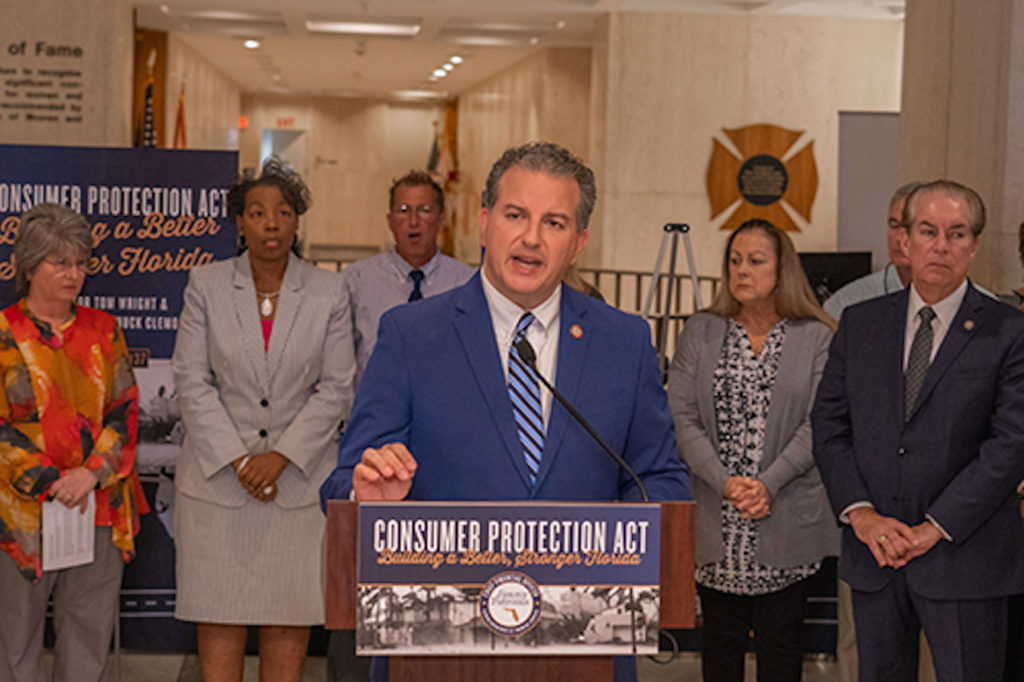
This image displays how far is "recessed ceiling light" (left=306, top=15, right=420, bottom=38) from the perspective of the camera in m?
12.1

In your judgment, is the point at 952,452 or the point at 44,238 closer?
the point at 952,452

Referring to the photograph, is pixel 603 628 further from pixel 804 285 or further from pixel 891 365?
pixel 804 285

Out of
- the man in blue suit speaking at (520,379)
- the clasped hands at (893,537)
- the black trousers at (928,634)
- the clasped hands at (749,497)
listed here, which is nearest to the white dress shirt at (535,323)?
the man in blue suit speaking at (520,379)

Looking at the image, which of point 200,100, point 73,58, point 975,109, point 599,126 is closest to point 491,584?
point 975,109

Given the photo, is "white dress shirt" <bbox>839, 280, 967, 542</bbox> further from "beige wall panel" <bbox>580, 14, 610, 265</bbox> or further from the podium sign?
"beige wall panel" <bbox>580, 14, 610, 265</bbox>

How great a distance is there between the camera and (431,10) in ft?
37.4

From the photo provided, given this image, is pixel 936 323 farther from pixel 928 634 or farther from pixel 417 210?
pixel 417 210

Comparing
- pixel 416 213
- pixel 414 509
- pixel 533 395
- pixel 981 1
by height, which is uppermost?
pixel 981 1

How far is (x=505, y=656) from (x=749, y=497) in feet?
7.14

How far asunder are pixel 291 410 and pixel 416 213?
1.03m

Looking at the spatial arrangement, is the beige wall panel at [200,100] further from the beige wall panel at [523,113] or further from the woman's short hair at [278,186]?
the woman's short hair at [278,186]

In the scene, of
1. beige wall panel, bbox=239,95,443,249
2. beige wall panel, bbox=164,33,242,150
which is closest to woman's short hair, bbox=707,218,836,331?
beige wall panel, bbox=164,33,242,150

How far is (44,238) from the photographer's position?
3615mm

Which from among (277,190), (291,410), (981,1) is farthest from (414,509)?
(981,1)
